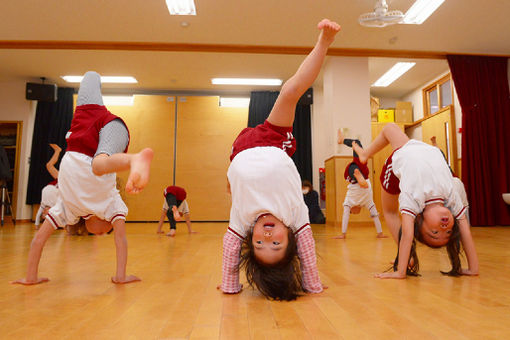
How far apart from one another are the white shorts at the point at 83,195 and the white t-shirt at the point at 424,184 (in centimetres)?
153

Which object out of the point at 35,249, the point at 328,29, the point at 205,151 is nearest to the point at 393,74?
the point at 205,151

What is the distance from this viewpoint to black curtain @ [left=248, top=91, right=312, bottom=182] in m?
8.08

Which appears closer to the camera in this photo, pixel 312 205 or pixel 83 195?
pixel 83 195

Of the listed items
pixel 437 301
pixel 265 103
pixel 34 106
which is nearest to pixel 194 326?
pixel 437 301

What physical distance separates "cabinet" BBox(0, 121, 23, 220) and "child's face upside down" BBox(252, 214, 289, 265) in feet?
26.3

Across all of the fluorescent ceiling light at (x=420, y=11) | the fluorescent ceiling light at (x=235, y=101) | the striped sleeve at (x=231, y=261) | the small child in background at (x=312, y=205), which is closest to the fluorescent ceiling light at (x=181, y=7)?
the fluorescent ceiling light at (x=420, y=11)

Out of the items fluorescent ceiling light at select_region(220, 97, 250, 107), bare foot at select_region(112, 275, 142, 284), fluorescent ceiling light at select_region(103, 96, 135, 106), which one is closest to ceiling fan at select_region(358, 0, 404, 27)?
bare foot at select_region(112, 275, 142, 284)

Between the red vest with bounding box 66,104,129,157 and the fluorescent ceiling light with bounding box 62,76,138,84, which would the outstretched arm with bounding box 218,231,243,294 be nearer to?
the red vest with bounding box 66,104,129,157

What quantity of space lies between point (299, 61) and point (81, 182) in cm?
561

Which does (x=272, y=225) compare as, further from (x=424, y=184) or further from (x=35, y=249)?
(x=35, y=249)

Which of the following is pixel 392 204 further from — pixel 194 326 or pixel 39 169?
pixel 39 169

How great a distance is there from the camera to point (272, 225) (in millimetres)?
1470

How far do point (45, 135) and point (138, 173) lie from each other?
7905mm

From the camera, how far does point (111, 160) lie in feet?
4.84
